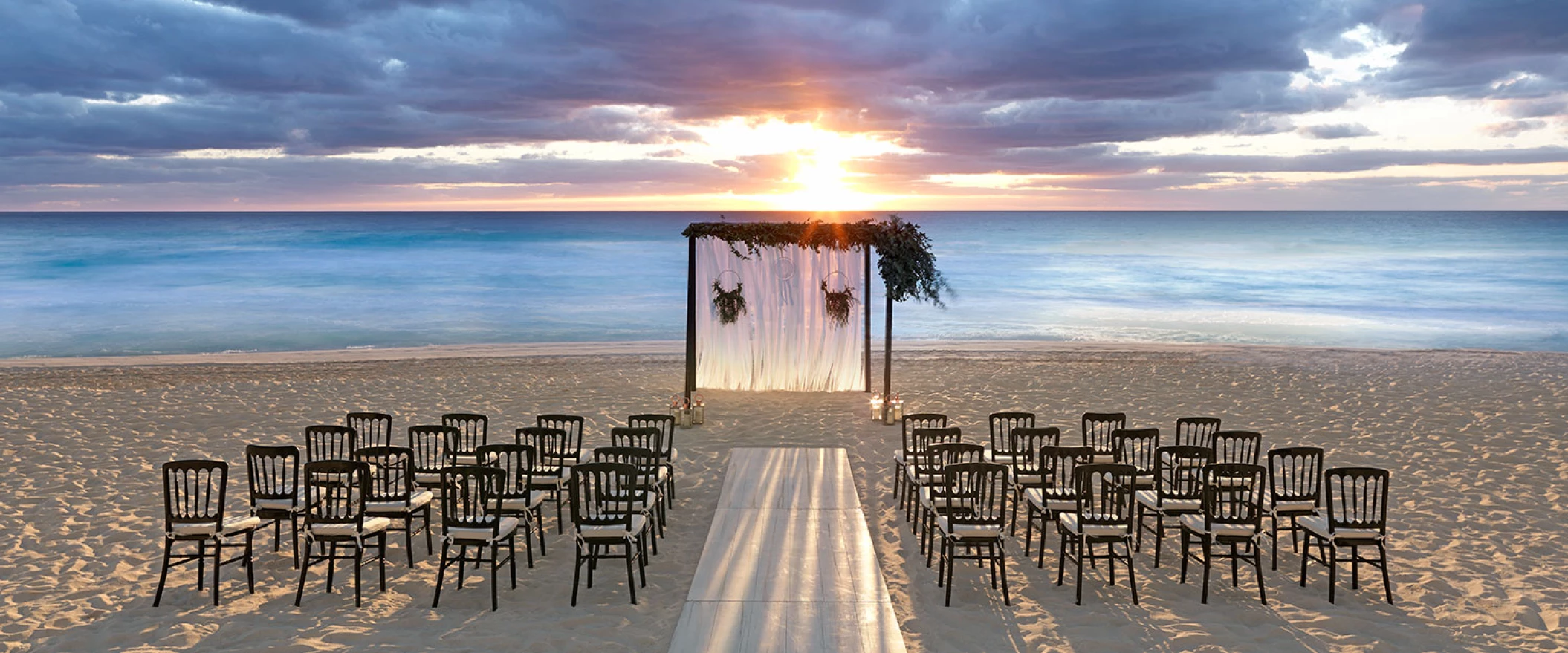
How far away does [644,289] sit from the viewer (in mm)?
48625

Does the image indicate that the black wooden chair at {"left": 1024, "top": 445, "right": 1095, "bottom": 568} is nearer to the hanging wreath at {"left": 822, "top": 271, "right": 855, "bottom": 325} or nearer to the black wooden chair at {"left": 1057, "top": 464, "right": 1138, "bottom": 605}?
the black wooden chair at {"left": 1057, "top": 464, "right": 1138, "bottom": 605}

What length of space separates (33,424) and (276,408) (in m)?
2.81

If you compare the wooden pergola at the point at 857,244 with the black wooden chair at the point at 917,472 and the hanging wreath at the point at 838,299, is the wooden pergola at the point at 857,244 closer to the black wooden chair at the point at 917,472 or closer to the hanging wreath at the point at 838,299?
the hanging wreath at the point at 838,299

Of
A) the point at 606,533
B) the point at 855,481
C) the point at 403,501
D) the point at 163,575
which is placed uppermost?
the point at 403,501

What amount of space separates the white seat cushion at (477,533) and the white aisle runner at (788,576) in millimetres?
1355

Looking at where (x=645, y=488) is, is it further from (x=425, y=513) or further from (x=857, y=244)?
(x=857, y=244)

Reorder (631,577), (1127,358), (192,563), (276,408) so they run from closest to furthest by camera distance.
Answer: (631,577), (192,563), (276,408), (1127,358)

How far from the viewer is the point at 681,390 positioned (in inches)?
633

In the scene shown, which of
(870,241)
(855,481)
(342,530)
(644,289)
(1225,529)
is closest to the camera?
(342,530)

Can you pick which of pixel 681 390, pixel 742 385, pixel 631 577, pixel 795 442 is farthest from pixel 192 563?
pixel 681 390

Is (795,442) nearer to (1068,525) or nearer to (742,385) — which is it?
(742,385)

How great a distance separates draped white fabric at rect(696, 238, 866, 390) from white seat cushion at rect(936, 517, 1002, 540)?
775 cm

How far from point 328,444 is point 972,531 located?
8621 mm

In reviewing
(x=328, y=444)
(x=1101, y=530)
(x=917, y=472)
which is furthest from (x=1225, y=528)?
(x=328, y=444)
